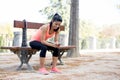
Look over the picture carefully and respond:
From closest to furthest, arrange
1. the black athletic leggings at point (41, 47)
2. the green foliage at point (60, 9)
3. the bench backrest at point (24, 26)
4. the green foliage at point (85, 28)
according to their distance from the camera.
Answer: the black athletic leggings at point (41, 47)
the bench backrest at point (24, 26)
the green foliage at point (60, 9)
the green foliage at point (85, 28)

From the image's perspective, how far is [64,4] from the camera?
29.3 m

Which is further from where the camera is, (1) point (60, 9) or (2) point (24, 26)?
(1) point (60, 9)

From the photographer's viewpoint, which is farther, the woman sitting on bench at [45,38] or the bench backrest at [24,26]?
the bench backrest at [24,26]

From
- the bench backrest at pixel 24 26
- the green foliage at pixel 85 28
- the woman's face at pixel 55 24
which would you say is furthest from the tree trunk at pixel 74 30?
the green foliage at pixel 85 28

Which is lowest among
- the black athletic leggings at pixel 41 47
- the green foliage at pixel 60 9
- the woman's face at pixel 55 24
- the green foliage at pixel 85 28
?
the black athletic leggings at pixel 41 47

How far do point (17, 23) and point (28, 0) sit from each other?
120 ft

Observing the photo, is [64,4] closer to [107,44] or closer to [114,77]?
[107,44]

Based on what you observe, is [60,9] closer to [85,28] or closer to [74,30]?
[85,28]

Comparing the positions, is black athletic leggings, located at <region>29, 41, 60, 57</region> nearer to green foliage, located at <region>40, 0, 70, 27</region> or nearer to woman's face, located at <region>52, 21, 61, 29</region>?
woman's face, located at <region>52, 21, 61, 29</region>

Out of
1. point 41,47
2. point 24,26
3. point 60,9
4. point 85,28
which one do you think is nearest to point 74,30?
point 24,26

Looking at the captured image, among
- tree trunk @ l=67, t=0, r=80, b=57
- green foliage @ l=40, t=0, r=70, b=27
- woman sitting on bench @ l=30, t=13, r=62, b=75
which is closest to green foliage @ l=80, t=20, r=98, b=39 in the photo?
green foliage @ l=40, t=0, r=70, b=27

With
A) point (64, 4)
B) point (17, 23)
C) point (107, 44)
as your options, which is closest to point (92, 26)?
point (107, 44)

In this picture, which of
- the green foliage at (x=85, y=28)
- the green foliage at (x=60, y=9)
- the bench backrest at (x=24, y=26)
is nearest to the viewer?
the bench backrest at (x=24, y=26)

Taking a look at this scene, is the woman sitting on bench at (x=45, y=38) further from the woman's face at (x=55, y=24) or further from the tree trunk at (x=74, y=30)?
the tree trunk at (x=74, y=30)
